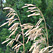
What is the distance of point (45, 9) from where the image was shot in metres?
4.29

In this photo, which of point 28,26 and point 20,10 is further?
point 20,10

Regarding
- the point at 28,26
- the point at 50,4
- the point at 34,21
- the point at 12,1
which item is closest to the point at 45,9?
the point at 50,4

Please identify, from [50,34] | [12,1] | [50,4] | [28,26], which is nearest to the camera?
[28,26]

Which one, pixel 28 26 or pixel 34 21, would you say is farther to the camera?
pixel 34 21

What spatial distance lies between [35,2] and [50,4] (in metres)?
0.53

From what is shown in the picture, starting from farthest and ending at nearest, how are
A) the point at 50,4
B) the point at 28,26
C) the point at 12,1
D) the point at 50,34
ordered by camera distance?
1. the point at 12,1
2. the point at 50,4
3. the point at 50,34
4. the point at 28,26

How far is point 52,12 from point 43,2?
0.48m

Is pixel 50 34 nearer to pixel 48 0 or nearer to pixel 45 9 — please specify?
pixel 45 9

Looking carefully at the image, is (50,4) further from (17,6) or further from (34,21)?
(17,6)

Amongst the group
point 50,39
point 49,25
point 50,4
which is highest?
point 50,4

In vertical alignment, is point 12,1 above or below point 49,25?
above

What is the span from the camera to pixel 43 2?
4.25 metres

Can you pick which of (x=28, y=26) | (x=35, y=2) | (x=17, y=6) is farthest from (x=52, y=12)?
(x=28, y=26)

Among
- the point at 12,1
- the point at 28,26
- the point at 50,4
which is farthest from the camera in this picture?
the point at 12,1
